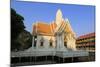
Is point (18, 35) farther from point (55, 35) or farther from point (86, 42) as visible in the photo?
point (86, 42)

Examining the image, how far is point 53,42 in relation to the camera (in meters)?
3.17

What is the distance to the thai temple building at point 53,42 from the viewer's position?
121 inches

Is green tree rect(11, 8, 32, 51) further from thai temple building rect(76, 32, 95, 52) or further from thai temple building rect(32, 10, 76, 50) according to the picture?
thai temple building rect(76, 32, 95, 52)

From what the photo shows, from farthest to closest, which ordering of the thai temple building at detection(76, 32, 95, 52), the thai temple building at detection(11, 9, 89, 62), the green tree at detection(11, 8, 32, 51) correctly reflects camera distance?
the thai temple building at detection(76, 32, 95, 52)
the thai temple building at detection(11, 9, 89, 62)
the green tree at detection(11, 8, 32, 51)

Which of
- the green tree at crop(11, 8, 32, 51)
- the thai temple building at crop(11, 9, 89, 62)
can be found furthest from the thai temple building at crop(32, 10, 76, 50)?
the green tree at crop(11, 8, 32, 51)

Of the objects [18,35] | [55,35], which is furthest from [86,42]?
[18,35]

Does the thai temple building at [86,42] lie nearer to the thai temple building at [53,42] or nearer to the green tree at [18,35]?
the thai temple building at [53,42]

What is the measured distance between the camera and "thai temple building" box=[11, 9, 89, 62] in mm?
3084

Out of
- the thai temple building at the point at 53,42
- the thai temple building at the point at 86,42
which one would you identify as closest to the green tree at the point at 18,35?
the thai temple building at the point at 53,42

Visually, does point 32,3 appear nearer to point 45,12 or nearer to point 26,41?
point 45,12

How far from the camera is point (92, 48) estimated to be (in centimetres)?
340
